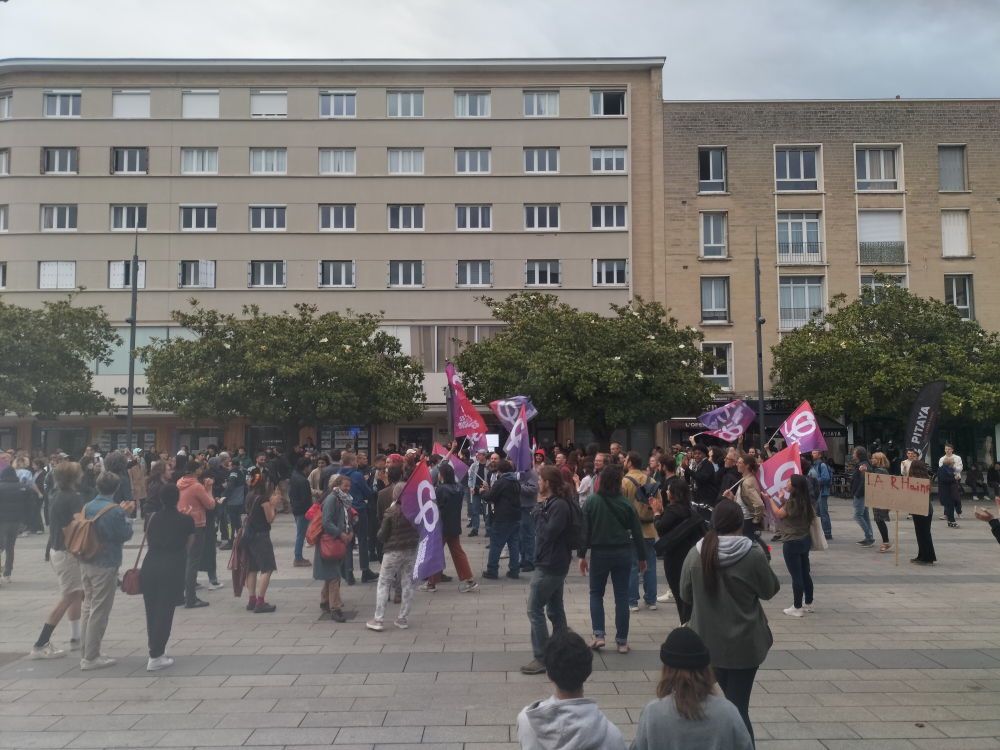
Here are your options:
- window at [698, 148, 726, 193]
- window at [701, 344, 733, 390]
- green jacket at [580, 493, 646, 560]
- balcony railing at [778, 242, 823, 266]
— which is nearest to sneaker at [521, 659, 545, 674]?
green jacket at [580, 493, 646, 560]

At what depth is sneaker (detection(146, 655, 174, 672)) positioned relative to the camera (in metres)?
7.01

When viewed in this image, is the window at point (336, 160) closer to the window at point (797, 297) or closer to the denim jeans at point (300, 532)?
the window at point (797, 297)

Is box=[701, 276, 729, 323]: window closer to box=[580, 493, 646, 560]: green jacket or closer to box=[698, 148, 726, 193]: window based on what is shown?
box=[698, 148, 726, 193]: window

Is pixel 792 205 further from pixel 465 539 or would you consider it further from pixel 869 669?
pixel 869 669

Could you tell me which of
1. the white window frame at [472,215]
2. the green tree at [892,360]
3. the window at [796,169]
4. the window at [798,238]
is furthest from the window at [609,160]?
the green tree at [892,360]

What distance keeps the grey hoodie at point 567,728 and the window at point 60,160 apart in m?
40.8

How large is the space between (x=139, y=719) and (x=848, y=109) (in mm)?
38944

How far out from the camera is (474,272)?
3678 cm

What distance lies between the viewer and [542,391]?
27.0 metres

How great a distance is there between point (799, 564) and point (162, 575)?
6.60 m

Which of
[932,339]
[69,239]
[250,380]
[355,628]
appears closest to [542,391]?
[250,380]

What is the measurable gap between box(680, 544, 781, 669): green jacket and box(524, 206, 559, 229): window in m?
33.1

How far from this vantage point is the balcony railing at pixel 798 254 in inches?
1439

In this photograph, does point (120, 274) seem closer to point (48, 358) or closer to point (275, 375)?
point (48, 358)
